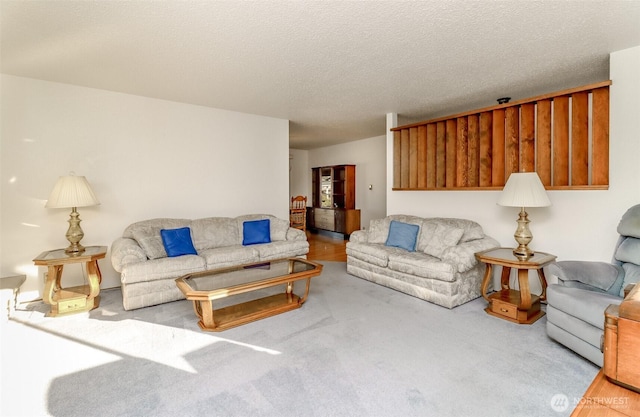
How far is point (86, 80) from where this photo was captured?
11.5 ft

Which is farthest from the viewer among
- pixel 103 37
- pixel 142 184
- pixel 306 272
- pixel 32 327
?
pixel 142 184

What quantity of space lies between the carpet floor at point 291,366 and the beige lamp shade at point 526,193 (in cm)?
116

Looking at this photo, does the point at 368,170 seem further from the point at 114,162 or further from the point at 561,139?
the point at 114,162

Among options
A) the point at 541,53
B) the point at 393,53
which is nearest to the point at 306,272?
the point at 393,53

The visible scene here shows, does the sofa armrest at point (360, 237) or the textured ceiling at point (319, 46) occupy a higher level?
the textured ceiling at point (319, 46)

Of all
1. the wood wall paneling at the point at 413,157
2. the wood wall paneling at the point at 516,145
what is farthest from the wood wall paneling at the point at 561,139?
the wood wall paneling at the point at 413,157

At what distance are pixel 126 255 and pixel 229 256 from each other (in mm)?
1119

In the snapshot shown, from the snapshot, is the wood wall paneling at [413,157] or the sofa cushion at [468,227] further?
the wood wall paneling at [413,157]

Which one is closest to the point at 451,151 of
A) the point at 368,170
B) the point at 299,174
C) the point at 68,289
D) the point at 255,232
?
the point at 255,232

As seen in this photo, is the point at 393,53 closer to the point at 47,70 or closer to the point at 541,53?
the point at 541,53

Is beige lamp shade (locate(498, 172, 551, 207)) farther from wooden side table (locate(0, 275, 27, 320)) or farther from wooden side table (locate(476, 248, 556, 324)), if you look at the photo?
wooden side table (locate(0, 275, 27, 320))

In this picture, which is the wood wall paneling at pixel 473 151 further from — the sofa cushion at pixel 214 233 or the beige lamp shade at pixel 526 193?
the sofa cushion at pixel 214 233

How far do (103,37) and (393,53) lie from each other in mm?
2506

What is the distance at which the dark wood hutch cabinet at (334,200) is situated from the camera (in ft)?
25.0
